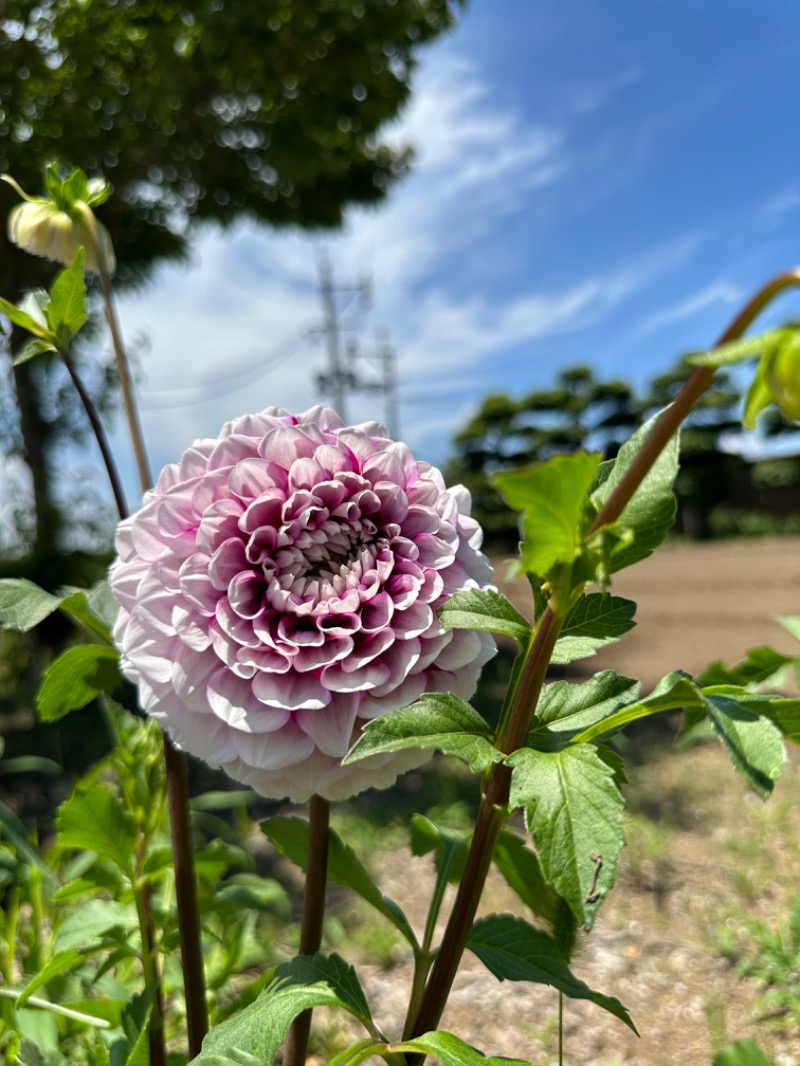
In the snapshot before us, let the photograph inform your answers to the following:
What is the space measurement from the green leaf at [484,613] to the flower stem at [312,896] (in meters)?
0.16

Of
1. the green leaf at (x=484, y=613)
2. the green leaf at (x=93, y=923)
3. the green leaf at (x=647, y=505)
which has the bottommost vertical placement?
the green leaf at (x=93, y=923)

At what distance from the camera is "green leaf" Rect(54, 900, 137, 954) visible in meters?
0.70

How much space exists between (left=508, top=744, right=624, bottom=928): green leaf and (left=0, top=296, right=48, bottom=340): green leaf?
43 cm

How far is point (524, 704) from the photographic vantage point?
1.21 ft

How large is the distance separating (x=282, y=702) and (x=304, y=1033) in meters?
0.29

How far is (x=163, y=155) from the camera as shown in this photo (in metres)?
4.35

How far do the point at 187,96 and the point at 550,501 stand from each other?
464cm

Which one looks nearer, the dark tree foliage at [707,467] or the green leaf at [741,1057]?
the green leaf at [741,1057]

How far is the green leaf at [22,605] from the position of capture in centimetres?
50

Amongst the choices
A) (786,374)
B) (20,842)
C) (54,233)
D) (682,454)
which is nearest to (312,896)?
(786,374)

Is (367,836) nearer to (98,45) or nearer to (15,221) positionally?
(15,221)

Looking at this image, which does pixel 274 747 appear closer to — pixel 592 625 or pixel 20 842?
pixel 592 625

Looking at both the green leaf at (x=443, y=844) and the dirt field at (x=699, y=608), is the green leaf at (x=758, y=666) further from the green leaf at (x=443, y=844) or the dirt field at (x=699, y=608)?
the dirt field at (x=699, y=608)

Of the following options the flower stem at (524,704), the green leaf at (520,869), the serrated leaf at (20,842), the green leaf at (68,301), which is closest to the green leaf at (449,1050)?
the flower stem at (524,704)
